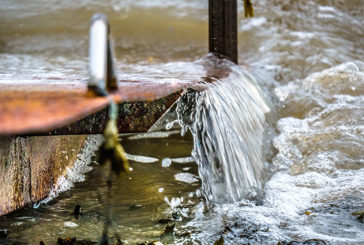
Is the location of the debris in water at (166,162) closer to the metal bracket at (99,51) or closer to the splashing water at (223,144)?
the splashing water at (223,144)

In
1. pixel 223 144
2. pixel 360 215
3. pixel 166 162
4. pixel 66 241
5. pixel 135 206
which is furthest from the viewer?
pixel 166 162

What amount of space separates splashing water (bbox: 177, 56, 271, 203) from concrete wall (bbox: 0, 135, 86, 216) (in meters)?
0.85

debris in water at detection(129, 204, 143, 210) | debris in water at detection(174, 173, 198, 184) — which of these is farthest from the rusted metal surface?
debris in water at detection(174, 173, 198, 184)

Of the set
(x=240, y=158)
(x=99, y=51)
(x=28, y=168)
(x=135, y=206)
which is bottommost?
(x=135, y=206)

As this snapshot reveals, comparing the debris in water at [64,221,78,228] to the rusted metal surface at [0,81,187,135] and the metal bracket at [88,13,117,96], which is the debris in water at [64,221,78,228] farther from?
the metal bracket at [88,13,117,96]

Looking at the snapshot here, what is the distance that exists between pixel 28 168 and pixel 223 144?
4.05ft

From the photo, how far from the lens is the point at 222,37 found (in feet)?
15.3

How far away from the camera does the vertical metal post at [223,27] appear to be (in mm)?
4504

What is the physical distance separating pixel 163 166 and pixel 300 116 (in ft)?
7.07

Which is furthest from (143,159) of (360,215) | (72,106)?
(72,106)

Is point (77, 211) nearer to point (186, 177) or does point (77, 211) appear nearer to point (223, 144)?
point (186, 177)

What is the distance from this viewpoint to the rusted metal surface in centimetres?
172

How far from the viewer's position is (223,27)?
4.58 metres

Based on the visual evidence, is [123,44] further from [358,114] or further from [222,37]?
[358,114]
